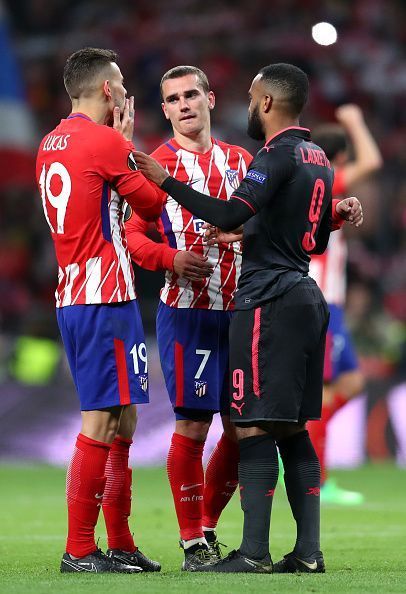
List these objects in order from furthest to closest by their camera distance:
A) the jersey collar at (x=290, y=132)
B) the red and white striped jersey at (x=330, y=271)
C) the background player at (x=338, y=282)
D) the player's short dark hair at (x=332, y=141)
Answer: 1. the red and white striped jersey at (x=330, y=271)
2. the background player at (x=338, y=282)
3. the player's short dark hair at (x=332, y=141)
4. the jersey collar at (x=290, y=132)

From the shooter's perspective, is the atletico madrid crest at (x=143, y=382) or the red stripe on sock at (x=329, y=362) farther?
the red stripe on sock at (x=329, y=362)

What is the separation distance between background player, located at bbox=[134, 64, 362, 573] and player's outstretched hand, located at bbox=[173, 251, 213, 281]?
0.26m

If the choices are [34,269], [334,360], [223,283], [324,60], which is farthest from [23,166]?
[223,283]

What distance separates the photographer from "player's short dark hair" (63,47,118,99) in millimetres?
5730

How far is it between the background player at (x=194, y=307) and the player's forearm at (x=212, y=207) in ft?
1.35

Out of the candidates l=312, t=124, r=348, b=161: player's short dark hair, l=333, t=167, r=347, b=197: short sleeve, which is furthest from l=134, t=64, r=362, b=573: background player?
l=333, t=167, r=347, b=197: short sleeve

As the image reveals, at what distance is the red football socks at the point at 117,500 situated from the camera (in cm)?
587

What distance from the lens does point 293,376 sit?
550 cm

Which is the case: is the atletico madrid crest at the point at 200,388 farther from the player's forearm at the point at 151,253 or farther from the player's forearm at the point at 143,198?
the player's forearm at the point at 143,198

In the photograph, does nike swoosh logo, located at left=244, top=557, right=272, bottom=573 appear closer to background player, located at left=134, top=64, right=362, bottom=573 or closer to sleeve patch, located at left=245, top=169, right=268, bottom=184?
background player, located at left=134, top=64, right=362, bottom=573

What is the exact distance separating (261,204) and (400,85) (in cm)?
1091

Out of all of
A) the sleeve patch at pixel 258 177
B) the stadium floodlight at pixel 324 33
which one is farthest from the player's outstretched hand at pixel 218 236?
the stadium floodlight at pixel 324 33

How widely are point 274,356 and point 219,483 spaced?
3.71 ft

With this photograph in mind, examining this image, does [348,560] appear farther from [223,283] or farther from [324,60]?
[324,60]
